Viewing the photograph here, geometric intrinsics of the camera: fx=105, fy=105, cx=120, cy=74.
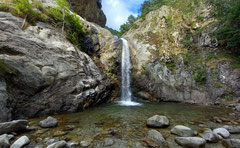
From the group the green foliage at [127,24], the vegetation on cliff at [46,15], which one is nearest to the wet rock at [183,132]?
the vegetation on cliff at [46,15]

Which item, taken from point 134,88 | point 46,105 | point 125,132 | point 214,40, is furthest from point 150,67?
point 46,105

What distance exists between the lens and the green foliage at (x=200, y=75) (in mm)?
9074

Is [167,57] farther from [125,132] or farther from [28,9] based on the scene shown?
[28,9]

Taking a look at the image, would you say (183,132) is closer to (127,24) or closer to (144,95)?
(144,95)

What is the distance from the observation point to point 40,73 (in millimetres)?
5023

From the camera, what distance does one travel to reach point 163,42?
1265cm


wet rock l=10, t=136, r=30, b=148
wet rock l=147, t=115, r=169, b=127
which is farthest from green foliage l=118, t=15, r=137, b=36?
wet rock l=10, t=136, r=30, b=148

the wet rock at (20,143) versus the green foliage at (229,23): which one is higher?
the green foliage at (229,23)

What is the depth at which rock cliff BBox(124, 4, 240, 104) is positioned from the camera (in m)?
8.56

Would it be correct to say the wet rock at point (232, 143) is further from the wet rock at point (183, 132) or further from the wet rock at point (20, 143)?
the wet rock at point (20, 143)

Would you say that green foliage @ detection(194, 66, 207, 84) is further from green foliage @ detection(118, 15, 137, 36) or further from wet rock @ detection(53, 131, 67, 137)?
green foliage @ detection(118, 15, 137, 36)

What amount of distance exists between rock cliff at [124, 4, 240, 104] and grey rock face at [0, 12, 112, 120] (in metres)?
6.59

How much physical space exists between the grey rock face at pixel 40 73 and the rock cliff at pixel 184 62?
6588 mm

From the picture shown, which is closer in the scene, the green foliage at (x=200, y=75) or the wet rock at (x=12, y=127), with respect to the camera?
the wet rock at (x=12, y=127)
